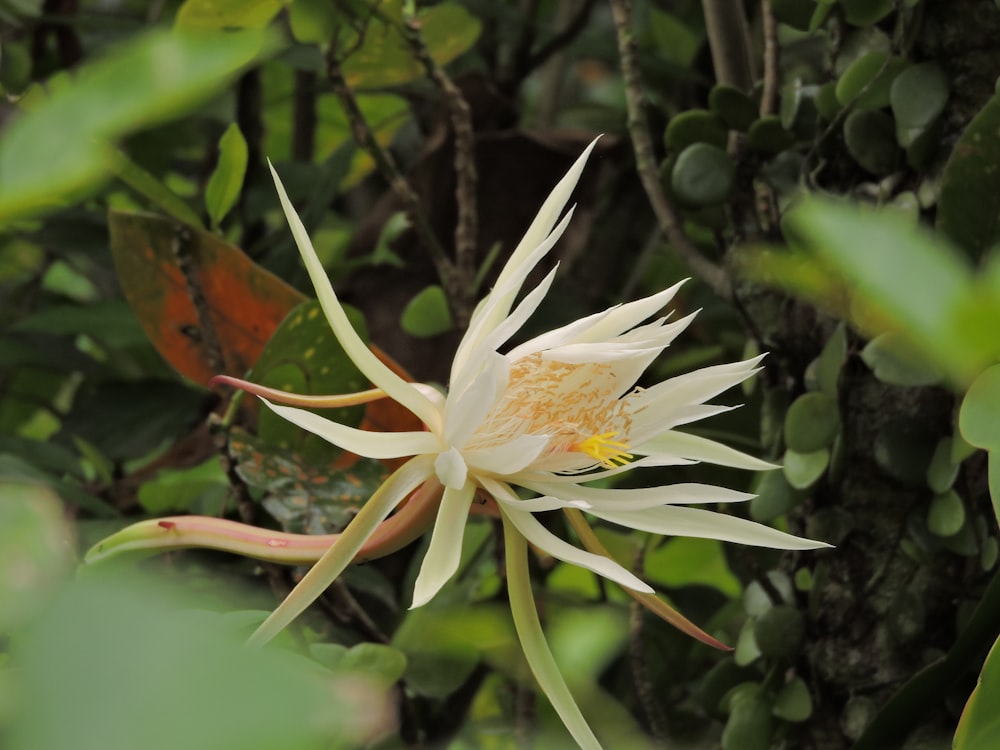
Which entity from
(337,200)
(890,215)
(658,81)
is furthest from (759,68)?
(337,200)

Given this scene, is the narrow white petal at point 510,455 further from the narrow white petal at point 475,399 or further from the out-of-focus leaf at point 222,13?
the out-of-focus leaf at point 222,13

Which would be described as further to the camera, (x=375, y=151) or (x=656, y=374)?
(x=656, y=374)

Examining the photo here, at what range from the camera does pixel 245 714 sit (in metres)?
0.10

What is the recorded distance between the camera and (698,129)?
0.58m

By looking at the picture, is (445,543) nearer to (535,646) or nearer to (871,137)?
(535,646)

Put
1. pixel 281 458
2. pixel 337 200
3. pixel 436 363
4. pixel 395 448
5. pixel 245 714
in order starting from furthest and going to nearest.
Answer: pixel 337 200 → pixel 436 363 → pixel 281 458 → pixel 395 448 → pixel 245 714

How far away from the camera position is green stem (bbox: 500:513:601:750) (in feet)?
1.15

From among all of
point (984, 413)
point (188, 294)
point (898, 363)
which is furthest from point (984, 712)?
point (188, 294)

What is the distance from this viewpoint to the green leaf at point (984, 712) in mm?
314

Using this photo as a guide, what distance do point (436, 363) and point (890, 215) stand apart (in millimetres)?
357

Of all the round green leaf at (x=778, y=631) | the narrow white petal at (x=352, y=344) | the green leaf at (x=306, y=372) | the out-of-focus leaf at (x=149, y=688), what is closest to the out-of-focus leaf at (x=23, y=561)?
the out-of-focus leaf at (x=149, y=688)

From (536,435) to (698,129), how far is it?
0.90 ft

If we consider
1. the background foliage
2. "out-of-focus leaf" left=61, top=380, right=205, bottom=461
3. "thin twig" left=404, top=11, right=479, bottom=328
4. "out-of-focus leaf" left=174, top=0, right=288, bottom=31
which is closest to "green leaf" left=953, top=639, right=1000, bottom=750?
the background foliage

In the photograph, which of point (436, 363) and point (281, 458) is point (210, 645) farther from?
point (436, 363)
